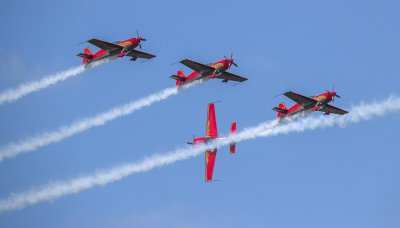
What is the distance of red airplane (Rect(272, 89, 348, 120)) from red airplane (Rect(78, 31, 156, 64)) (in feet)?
52.3

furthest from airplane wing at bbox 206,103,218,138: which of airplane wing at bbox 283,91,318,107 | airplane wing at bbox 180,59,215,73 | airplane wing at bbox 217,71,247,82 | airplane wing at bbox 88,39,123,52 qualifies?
airplane wing at bbox 283,91,318,107

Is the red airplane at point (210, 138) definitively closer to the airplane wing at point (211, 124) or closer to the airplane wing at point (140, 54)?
the airplane wing at point (211, 124)

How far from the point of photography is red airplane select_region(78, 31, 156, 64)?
433 feet

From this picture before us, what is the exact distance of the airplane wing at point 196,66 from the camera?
428 feet

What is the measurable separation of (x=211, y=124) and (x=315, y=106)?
18.3 metres

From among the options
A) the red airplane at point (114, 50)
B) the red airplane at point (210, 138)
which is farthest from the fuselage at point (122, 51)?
the red airplane at point (210, 138)

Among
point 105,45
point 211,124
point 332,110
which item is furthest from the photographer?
point 211,124

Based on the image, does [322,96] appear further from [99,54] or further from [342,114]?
[99,54]

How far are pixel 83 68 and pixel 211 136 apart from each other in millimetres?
16000

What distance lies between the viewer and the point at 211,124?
143000 millimetres

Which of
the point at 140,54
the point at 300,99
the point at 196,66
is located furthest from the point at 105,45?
the point at 300,99

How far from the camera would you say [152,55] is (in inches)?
5404

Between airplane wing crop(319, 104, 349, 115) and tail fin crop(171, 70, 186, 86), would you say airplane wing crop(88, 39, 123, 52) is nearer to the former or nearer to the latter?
tail fin crop(171, 70, 186, 86)

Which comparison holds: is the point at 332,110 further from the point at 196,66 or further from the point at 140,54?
the point at 140,54
